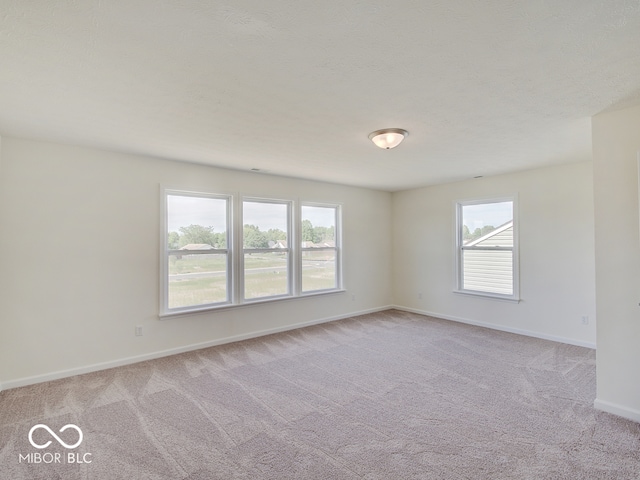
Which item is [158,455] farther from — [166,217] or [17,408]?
[166,217]

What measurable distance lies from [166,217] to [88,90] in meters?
2.06

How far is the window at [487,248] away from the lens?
5133mm

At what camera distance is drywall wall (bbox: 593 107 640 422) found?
2543 millimetres

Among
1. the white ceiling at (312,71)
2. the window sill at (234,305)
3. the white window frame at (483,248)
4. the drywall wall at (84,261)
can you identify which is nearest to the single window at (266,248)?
the window sill at (234,305)

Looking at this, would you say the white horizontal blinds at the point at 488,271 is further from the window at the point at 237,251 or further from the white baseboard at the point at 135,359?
the white baseboard at the point at 135,359

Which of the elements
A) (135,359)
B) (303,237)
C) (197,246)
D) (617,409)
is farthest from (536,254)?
(135,359)

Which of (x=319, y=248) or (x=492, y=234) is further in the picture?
(x=319, y=248)

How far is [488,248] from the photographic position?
17.6 ft

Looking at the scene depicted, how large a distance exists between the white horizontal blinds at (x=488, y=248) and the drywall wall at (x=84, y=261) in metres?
3.92

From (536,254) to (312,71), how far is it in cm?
445

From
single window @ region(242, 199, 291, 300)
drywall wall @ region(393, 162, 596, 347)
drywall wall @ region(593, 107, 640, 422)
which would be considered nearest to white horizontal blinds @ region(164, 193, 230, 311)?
single window @ region(242, 199, 291, 300)

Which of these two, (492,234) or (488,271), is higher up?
(492,234)

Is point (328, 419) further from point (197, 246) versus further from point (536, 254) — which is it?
point (536, 254)

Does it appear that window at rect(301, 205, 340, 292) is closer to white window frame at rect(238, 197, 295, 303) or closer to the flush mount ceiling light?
white window frame at rect(238, 197, 295, 303)
